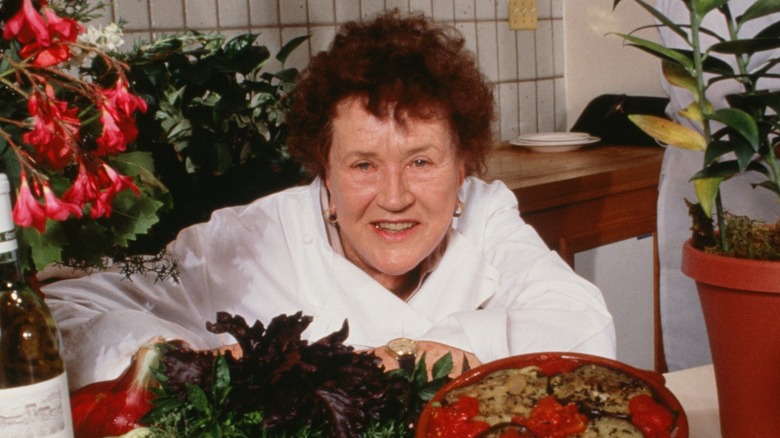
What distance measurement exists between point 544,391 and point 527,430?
0.07 meters

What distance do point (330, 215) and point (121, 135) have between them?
869 mm

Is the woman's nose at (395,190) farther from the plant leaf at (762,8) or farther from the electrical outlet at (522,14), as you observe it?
the electrical outlet at (522,14)

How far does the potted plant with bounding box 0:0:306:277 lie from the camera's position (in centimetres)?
63

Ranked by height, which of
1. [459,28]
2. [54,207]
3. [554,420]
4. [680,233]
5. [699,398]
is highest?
[459,28]

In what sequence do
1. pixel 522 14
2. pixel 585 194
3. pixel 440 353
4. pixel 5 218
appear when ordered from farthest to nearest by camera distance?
1. pixel 522 14
2. pixel 585 194
3. pixel 440 353
4. pixel 5 218

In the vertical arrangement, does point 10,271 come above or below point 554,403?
above

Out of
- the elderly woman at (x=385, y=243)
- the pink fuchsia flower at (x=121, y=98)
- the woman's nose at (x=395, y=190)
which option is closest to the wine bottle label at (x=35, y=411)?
the pink fuchsia flower at (x=121, y=98)

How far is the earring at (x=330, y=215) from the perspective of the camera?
152 cm

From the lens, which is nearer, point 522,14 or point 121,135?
point 121,135

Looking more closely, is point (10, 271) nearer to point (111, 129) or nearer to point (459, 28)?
point (111, 129)

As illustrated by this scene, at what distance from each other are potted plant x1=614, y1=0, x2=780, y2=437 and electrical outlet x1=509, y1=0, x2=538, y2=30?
6.88 ft

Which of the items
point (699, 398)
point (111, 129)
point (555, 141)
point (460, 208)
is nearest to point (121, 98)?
point (111, 129)

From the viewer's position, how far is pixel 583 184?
7.27ft

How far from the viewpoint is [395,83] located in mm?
1354
